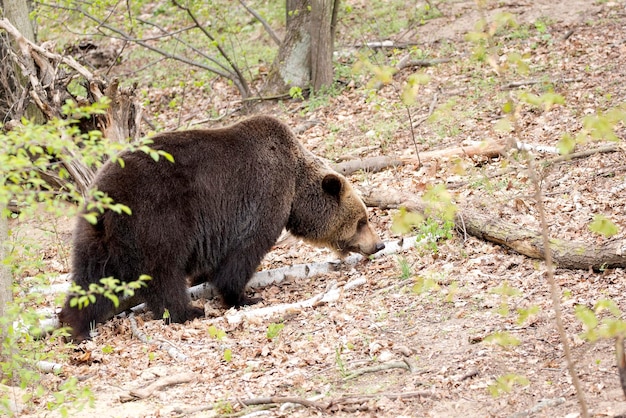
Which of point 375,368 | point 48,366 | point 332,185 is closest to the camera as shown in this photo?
point 375,368

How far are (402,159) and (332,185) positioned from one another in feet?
7.64

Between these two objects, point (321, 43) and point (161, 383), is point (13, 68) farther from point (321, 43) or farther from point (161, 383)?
point (161, 383)

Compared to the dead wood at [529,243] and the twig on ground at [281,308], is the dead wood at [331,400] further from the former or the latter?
the twig on ground at [281,308]

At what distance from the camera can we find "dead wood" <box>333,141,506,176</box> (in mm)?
10281

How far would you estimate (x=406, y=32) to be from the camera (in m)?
15.6

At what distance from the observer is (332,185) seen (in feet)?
28.6

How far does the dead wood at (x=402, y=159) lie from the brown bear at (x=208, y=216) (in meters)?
1.96

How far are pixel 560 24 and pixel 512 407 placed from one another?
11507 mm

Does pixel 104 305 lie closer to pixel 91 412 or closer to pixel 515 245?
pixel 91 412

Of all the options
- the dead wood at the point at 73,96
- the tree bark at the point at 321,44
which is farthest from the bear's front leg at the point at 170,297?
the tree bark at the point at 321,44

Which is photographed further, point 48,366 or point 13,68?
point 13,68

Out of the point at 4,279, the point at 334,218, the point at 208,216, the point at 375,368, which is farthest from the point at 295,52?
the point at 375,368

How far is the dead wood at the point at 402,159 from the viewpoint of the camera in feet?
33.7

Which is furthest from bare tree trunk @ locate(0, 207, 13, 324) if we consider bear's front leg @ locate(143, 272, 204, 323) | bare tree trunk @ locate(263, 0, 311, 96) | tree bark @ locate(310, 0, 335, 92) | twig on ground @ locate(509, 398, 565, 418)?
bare tree trunk @ locate(263, 0, 311, 96)
